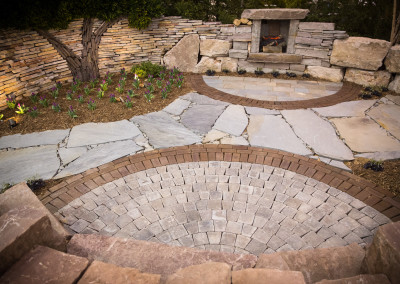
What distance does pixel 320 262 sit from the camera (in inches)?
91.4

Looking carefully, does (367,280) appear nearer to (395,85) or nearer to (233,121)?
(233,121)

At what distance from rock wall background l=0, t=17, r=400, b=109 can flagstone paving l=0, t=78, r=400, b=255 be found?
4.87 feet

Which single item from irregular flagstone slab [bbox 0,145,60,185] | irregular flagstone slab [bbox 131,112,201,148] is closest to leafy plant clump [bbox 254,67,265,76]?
irregular flagstone slab [bbox 131,112,201,148]

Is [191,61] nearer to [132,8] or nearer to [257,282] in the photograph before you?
[132,8]

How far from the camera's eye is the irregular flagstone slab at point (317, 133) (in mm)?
4520

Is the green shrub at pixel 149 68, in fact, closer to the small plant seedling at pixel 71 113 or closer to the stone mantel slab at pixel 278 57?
the small plant seedling at pixel 71 113

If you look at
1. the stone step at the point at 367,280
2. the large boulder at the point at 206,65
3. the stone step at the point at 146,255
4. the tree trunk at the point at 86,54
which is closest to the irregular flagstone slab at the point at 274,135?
the stone step at the point at 146,255

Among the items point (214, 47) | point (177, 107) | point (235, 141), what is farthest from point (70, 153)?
point (214, 47)

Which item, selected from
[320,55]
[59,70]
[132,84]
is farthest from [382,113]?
[59,70]

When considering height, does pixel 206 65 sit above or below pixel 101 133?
above

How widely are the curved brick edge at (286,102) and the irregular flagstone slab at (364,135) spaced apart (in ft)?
2.74

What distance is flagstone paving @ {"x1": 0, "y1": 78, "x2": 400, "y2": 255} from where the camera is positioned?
3.19 metres

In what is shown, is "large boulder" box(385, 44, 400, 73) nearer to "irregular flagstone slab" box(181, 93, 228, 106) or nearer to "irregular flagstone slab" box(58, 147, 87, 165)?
"irregular flagstone slab" box(181, 93, 228, 106)

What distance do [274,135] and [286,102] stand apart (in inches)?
61.9
